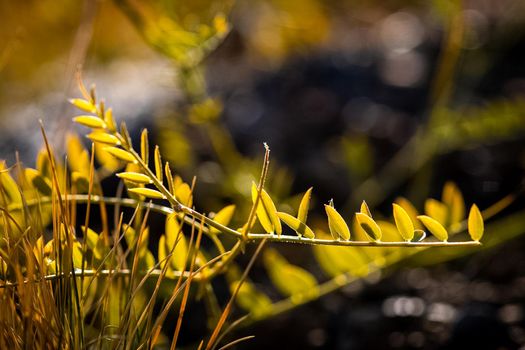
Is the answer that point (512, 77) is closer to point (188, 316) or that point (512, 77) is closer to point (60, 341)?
point (188, 316)

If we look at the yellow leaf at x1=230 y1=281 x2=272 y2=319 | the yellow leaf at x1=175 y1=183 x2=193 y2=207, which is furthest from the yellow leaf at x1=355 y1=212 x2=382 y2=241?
the yellow leaf at x1=230 y1=281 x2=272 y2=319

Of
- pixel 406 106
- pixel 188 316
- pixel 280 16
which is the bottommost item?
pixel 188 316

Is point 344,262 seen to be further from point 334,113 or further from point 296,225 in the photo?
point 334,113

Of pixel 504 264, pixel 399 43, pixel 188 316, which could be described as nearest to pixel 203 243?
pixel 188 316

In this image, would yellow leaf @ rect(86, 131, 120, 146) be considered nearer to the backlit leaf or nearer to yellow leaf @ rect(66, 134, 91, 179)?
yellow leaf @ rect(66, 134, 91, 179)

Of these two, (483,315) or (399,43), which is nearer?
(483,315)
